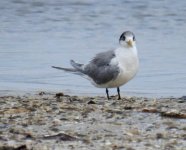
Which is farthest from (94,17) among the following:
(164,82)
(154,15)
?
(164,82)

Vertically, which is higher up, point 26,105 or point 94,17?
point 94,17

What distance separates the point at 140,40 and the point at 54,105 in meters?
6.80

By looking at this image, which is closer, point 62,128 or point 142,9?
point 62,128

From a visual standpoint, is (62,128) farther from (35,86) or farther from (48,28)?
(48,28)

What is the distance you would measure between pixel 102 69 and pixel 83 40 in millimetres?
5465

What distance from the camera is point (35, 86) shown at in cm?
1077

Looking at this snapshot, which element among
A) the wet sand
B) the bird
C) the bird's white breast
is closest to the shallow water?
the bird

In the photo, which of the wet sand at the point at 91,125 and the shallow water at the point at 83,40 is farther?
the shallow water at the point at 83,40

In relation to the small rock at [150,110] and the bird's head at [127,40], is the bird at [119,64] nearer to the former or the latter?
the bird's head at [127,40]

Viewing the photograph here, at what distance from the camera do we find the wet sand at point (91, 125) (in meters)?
6.05

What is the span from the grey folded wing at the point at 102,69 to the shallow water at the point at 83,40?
1.00 m

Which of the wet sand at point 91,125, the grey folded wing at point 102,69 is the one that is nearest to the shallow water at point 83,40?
the grey folded wing at point 102,69

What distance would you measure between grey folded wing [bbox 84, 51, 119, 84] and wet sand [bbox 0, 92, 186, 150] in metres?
0.58

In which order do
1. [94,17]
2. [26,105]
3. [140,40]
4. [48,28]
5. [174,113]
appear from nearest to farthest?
[174,113]
[26,105]
[140,40]
[48,28]
[94,17]
